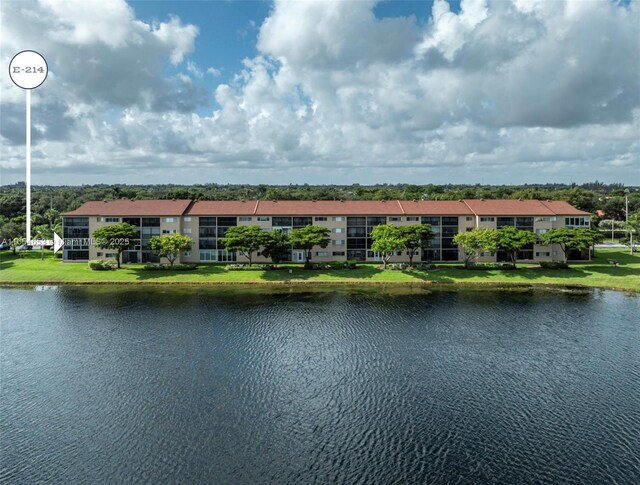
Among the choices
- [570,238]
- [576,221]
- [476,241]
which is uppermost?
[576,221]

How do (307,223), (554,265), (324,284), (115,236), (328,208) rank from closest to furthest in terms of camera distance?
1. (324,284)
2. (115,236)
3. (554,265)
4. (307,223)
5. (328,208)

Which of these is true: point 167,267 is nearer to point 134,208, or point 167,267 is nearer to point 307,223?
point 134,208

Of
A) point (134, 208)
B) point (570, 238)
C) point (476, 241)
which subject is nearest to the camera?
point (476, 241)

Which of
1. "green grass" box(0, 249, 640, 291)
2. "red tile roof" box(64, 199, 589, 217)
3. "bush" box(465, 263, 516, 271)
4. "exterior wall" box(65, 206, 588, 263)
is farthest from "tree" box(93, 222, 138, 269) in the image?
"bush" box(465, 263, 516, 271)

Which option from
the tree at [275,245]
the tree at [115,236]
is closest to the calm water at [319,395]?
the tree at [115,236]

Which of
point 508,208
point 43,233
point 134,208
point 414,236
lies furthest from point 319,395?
point 43,233

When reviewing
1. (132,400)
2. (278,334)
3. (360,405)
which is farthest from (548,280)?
(132,400)

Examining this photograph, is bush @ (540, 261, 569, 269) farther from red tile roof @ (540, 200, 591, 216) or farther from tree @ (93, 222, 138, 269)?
tree @ (93, 222, 138, 269)
